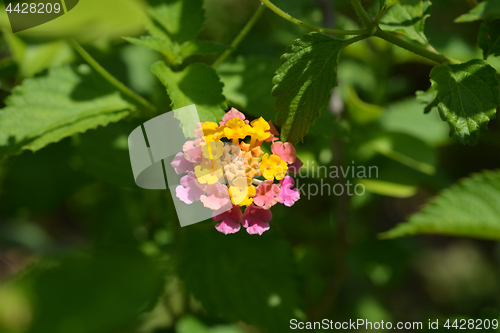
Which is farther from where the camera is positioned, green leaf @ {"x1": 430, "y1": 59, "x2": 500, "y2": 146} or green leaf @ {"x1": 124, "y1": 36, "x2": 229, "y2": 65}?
green leaf @ {"x1": 124, "y1": 36, "x2": 229, "y2": 65}

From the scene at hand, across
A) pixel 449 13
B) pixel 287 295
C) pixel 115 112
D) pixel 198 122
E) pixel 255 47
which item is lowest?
pixel 287 295

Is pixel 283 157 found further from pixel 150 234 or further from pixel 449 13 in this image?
pixel 449 13

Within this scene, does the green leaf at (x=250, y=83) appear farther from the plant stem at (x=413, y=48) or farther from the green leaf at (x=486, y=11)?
the green leaf at (x=486, y=11)

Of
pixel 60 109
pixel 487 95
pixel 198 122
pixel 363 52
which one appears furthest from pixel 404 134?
pixel 60 109

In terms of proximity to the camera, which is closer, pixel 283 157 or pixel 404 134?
pixel 283 157

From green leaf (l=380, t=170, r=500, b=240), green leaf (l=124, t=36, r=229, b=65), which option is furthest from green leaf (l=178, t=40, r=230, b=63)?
green leaf (l=380, t=170, r=500, b=240)

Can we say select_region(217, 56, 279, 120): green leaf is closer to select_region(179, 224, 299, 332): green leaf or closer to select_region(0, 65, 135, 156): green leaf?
select_region(0, 65, 135, 156): green leaf
